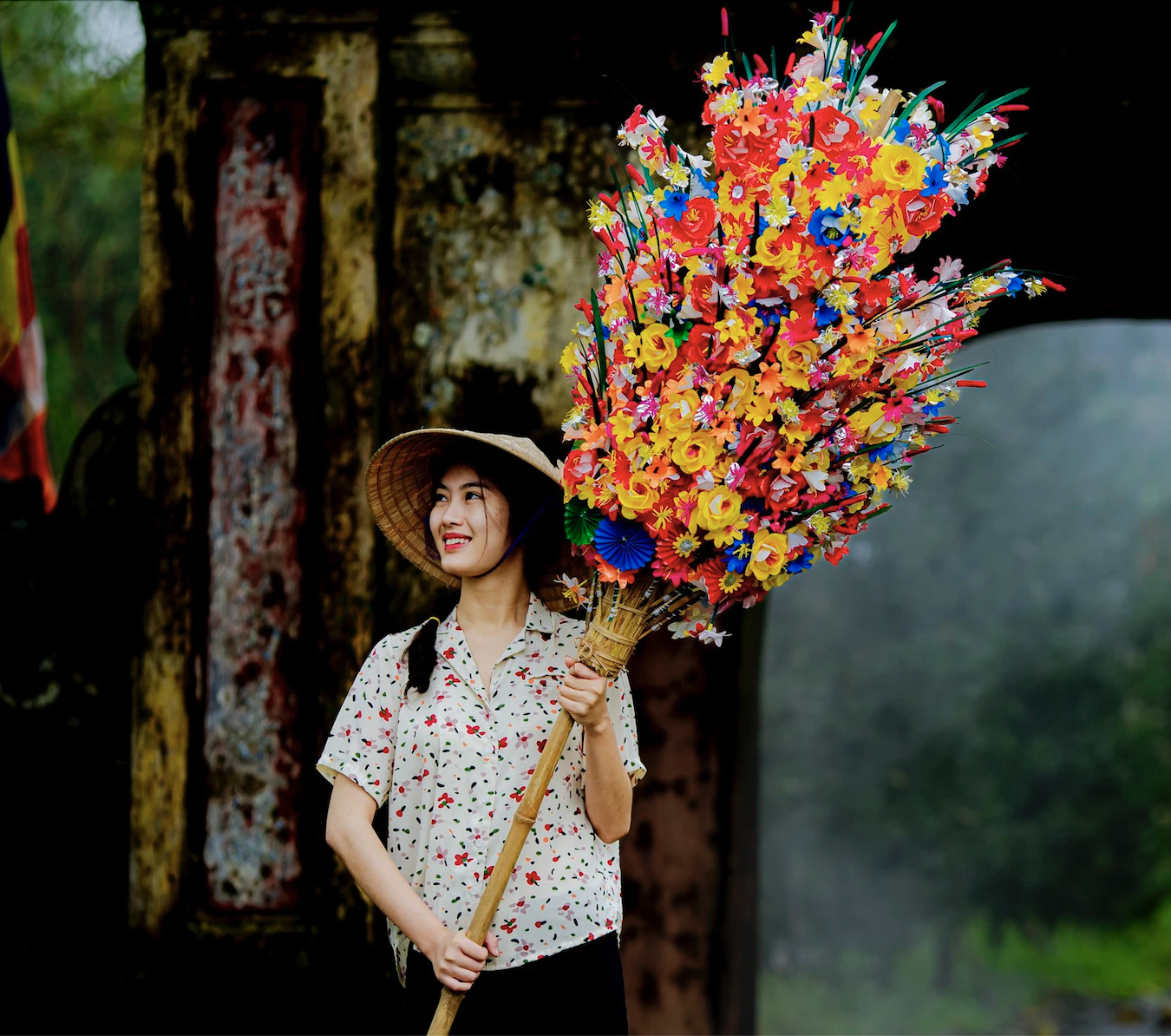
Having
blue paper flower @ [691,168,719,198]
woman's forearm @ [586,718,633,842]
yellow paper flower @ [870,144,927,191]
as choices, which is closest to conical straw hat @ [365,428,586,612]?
woman's forearm @ [586,718,633,842]

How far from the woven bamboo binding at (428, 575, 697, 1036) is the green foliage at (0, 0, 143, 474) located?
6664mm

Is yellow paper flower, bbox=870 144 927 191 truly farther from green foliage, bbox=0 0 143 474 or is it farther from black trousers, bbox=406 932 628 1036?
green foliage, bbox=0 0 143 474

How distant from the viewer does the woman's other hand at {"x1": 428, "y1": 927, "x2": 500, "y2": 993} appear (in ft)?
6.64

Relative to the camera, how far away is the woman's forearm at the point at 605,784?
2127 millimetres

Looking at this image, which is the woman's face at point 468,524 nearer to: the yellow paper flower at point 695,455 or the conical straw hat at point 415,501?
the conical straw hat at point 415,501

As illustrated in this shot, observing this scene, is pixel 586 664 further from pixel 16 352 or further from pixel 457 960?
pixel 16 352

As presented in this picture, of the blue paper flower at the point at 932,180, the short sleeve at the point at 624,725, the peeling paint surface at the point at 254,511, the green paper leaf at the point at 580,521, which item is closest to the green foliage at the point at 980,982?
the peeling paint surface at the point at 254,511

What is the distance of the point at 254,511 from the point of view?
3.11 metres

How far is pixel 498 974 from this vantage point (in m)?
2.15

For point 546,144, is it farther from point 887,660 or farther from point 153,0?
point 887,660

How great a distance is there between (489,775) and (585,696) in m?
0.27

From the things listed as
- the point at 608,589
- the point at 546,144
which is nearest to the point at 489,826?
the point at 608,589

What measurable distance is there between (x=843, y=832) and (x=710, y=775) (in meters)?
13.3

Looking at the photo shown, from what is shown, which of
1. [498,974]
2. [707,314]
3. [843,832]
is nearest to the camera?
[707,314]
